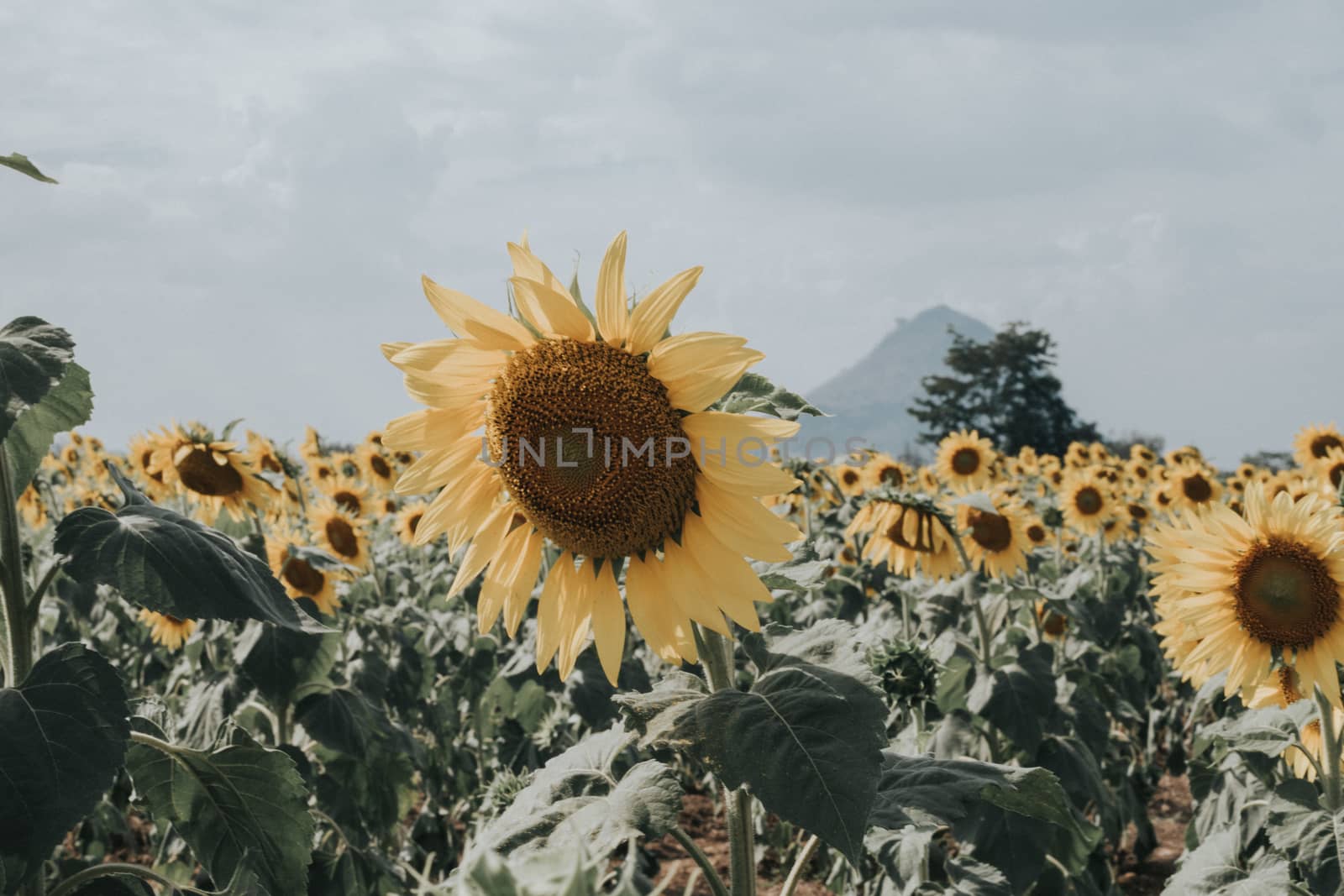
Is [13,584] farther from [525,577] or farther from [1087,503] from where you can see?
[1087,503]

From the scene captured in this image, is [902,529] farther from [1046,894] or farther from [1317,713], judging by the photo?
[1317,713]

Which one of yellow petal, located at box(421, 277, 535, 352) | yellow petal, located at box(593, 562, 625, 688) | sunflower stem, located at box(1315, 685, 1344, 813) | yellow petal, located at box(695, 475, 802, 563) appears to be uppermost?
yellow petal, located at box(421, 277, 535, 352)

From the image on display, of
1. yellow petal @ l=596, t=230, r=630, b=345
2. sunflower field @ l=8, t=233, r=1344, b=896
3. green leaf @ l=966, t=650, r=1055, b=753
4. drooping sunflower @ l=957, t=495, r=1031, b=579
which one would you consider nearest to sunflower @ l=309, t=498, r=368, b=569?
sunflower field @ l=8, t=233, r=1344, b=896

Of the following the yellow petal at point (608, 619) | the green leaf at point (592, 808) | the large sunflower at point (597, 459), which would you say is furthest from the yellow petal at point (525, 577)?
the green leaf at point (592, 808)

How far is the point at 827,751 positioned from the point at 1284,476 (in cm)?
781

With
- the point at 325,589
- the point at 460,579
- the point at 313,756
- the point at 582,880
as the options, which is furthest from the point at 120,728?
the point at 325,589

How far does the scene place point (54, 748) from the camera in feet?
5.63

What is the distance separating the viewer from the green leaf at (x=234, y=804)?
2.08 m

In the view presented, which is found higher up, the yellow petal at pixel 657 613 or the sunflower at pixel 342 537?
the yellow petal at pixel 657 613

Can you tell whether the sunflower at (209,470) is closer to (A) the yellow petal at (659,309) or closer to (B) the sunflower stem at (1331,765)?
(A) the yellow petal at (659,309)

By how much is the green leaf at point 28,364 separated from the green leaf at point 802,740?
111 cm

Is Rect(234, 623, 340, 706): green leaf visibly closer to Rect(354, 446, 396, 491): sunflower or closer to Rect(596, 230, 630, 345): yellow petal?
Rect(596, 230, 630, 345): yellow petal

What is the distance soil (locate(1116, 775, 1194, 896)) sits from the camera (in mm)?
5500

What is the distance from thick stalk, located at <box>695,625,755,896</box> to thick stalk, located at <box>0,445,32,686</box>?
4.09ft
